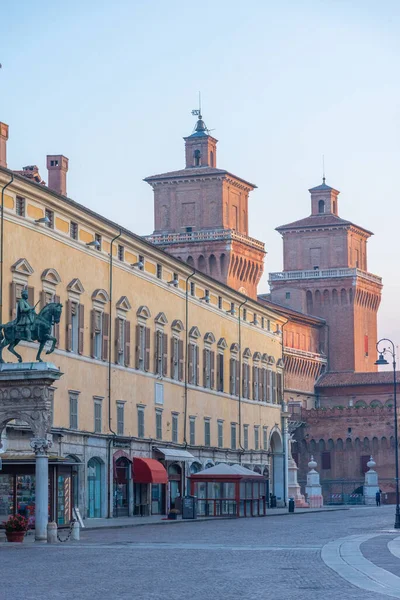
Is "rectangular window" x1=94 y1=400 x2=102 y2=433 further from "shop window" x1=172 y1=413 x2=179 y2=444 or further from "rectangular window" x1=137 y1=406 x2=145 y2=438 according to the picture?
"shop window" x1=172 y1=413 x2=179 y2=444

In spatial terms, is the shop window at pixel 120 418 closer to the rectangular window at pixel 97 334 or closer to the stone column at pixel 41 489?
the rectangular window at pixel 97 334

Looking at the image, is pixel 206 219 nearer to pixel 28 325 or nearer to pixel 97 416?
pixel 97 416

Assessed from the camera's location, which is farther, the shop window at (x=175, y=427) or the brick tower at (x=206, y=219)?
the brick tower at (x=206, y=219)

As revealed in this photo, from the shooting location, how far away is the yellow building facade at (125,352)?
50.6 m

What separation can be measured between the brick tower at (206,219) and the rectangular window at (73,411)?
60.9 meters

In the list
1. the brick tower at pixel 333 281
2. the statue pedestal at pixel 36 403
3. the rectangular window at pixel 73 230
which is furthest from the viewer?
the brick tower at pixel 333 281

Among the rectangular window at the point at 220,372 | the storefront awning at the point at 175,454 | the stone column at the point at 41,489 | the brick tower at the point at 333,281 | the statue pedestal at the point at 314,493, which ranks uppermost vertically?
the brick tower at the point at 333,281

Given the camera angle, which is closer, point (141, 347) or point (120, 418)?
point (120, 418)

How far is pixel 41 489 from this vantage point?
3612 cm

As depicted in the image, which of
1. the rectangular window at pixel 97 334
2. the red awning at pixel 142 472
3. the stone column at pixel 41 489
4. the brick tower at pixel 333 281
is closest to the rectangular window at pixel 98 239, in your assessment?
the rectangular window at pixel 97 334

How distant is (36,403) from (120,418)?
2313 cm

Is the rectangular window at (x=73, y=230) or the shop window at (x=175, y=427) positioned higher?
the rectangular window at (x=73, y=230)

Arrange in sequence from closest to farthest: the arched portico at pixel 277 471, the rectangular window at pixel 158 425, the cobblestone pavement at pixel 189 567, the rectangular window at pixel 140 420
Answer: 1. the cobblestone pavement at pixel 189 567
2. the rectangular window at pixel 140 420
3. the rectangular window at pixel 158 425
4. the arched portico at pixel 277 471

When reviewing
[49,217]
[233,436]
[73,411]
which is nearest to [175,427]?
[233,436]
